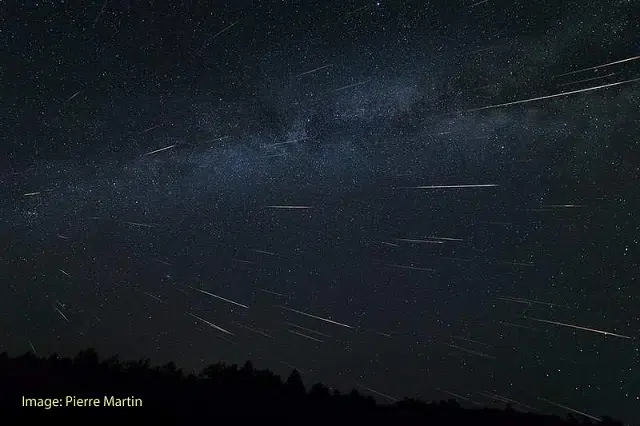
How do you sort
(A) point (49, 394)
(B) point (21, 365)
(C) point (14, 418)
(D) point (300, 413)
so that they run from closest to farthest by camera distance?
(C) point (14, 418) → (A) point (49, 394) → (D) point (300, 413) → (B) point (21, 365)

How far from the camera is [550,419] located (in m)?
15.7

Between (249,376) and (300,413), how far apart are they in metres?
3.44

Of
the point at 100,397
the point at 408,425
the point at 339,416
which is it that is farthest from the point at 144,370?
the point at 408,425

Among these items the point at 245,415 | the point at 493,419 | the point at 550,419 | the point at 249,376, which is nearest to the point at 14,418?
the point at 245,415

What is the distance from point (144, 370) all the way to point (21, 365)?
11.3ft

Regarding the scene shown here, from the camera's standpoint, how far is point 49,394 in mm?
11352

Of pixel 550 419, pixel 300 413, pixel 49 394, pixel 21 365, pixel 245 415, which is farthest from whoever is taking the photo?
pixel 550 419

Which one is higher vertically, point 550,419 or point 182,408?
point 182,408

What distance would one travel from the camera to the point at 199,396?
13.3 meters

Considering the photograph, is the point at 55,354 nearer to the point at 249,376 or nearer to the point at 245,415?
the point at 249,376

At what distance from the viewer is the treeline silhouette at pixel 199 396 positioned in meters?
11.4

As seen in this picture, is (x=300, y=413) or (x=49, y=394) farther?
(x=300, y=413)

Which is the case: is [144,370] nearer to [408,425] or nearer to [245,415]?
[245,415]

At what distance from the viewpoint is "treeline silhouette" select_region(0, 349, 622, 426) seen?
448 inches
